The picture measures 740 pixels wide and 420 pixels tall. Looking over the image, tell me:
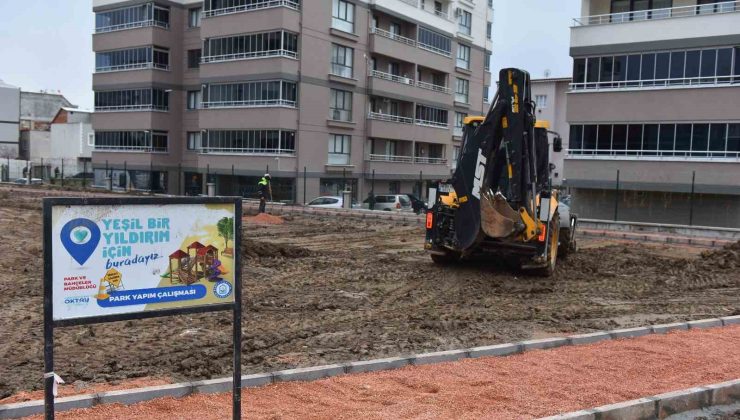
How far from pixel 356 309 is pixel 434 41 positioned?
152 ft

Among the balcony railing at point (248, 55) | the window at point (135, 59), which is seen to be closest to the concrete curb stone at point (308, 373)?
the balcony railing at point (248, 55)

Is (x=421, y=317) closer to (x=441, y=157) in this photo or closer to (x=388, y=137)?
(x=388, y=137)

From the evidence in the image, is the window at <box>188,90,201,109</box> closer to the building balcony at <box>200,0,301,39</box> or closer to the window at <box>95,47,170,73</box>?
the window at <box>95,47,170,73</box>

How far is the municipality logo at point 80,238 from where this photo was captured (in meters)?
4.57

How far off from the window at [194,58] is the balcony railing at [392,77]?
44.6 feet

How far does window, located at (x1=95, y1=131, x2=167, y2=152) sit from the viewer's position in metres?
51.2

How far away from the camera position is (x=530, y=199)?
45.2 ft

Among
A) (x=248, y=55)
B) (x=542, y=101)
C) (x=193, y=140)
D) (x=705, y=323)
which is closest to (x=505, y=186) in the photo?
(x=705, y=323)

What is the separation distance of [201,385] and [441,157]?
52991 mm

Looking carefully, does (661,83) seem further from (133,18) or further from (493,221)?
(133,18)

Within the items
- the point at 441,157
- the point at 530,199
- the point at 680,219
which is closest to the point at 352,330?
the point at 530,199

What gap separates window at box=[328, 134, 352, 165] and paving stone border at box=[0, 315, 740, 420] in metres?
37.8

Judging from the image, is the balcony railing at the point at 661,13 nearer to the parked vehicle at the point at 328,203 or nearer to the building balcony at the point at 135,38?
the parked vehicle at the point at 328,203

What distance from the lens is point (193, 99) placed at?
52.0m
